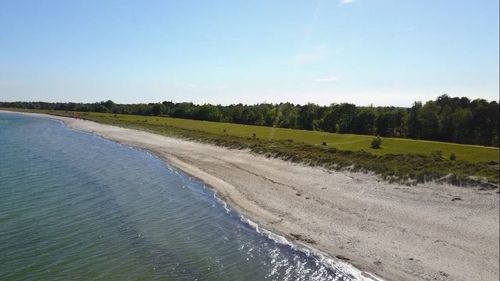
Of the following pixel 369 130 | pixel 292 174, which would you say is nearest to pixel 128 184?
pixel 292 174

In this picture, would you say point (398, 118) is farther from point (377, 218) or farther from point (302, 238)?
point (302, 238)

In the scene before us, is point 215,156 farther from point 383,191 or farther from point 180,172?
point 383,191

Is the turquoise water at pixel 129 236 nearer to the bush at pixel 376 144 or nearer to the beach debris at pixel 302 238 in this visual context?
the beach debris at pixel 302 238

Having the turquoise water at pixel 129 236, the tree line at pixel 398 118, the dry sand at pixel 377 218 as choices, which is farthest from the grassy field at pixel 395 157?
the turquoise water at pixel 129 236

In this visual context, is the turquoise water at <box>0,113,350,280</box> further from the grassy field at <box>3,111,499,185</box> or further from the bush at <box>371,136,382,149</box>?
the bush at <box>371,136,382,149</box>

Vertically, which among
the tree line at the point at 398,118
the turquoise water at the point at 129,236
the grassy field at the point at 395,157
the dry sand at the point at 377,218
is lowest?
the turquoise water at the point at 129,236

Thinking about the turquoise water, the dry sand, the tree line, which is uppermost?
the tree line

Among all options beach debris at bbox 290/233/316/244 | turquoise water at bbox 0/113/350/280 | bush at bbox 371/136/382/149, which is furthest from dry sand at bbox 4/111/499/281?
bush at bbox 371/136/382/149
